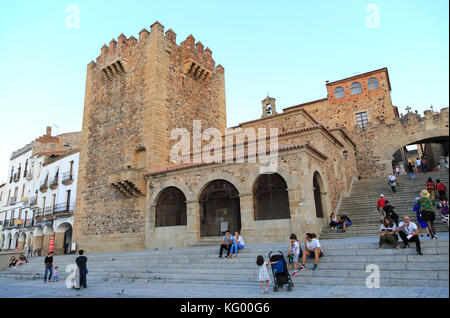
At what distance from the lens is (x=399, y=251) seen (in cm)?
669

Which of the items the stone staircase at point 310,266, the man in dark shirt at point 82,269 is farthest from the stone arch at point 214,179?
the man in dark shirt at point 82,269

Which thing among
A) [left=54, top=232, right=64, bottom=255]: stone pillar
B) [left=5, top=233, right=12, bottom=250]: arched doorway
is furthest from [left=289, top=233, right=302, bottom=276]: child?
[left=5, top=233, right=12, bottom=250]: arched doorway

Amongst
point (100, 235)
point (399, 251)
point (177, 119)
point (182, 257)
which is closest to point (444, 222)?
point (399, 251)

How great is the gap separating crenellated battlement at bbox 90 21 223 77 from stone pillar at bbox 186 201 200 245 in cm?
1009

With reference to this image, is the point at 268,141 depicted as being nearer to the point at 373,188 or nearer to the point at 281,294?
the point at 373,188

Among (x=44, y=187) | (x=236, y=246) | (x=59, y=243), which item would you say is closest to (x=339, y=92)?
(x=236, y=246)

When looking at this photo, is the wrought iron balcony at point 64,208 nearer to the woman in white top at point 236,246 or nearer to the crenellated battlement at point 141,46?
the crenellated battlement at point 141,46

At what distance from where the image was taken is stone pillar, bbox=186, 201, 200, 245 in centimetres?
1310

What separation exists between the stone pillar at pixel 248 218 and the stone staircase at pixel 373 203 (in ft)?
9.09

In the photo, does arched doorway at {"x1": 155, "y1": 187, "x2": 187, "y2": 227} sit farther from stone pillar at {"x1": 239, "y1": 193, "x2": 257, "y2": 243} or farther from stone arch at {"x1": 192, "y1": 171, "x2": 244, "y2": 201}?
stone pillar at {"x1": 239, "y1": 193, "x2": 257, "y2": 243}

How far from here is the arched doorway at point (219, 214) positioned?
1462 centimetres

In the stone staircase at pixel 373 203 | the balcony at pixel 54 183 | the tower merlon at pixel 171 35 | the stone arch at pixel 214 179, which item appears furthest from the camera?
the balcony at pixel 54 183

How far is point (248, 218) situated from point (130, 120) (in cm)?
987

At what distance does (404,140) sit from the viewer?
830 inches
